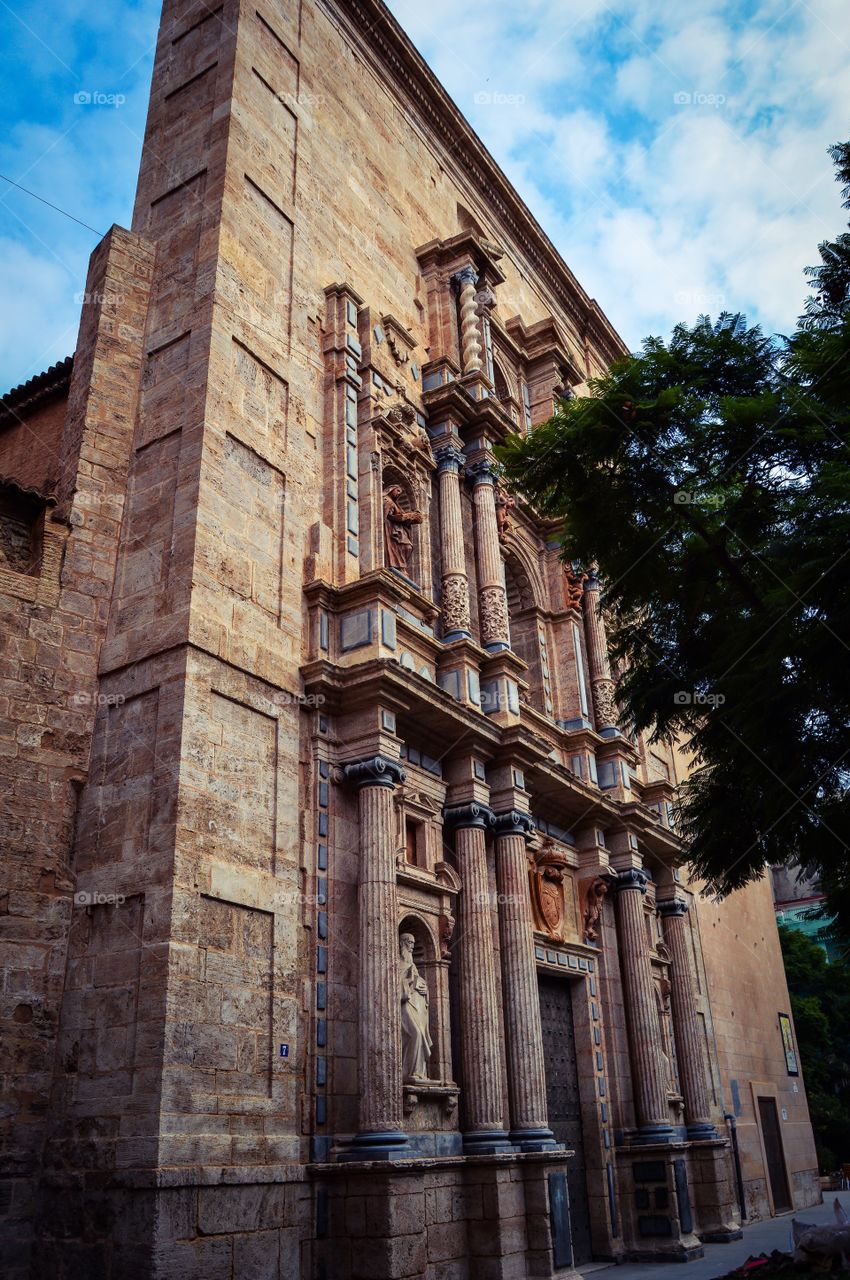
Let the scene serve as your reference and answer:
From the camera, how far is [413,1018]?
1204 centimetres

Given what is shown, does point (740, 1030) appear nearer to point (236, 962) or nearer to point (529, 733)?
point (529, 733)

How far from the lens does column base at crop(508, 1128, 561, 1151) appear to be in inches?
507

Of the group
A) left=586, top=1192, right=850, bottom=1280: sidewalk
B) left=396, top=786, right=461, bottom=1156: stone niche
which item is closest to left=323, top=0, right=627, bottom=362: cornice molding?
left=396, top=786, right=461, bottom=1156: stone niche

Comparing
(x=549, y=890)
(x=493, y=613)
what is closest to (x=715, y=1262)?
(x=549, y=890)

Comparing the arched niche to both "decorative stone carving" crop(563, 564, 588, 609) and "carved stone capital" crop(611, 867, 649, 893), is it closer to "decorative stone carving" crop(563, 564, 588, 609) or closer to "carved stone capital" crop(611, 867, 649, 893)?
"decorative stone carving" crop(563, 564, 588, 609)

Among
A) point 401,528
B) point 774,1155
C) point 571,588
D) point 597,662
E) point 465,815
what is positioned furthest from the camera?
point 774,1155

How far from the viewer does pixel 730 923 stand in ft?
82.1

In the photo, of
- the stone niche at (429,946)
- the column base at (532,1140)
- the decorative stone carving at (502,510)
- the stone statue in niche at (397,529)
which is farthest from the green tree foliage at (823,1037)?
the stone statue in niche at (397,529)

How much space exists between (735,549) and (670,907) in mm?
11578

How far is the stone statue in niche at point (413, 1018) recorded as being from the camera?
11867 millimetres

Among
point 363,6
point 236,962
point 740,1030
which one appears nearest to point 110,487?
point 236,962

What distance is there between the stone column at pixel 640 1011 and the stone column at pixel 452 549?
5.82m

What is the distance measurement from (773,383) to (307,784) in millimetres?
6291

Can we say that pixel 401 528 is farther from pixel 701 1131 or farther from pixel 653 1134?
pixel 701 1131
